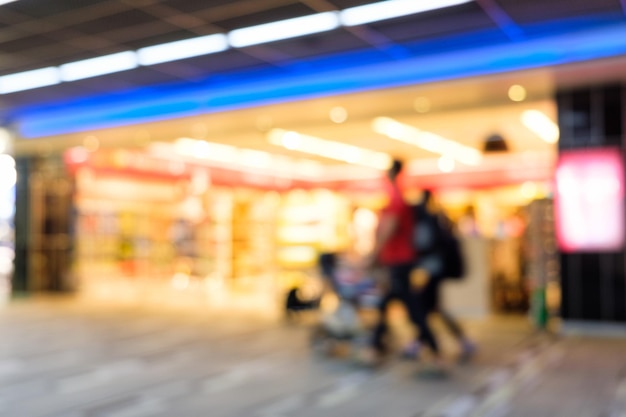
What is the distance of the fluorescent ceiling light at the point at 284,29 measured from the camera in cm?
627

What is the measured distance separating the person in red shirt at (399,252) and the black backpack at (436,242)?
1.30 ft

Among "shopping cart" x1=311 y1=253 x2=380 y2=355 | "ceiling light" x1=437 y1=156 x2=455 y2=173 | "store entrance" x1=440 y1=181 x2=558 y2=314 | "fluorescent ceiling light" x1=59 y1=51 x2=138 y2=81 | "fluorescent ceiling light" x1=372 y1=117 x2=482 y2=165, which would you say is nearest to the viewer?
"shopping cart" x1=311 y1=253 x2=380 y2=355

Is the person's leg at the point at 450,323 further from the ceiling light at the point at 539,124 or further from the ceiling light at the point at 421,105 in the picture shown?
the ceiling light at the point at 539,124

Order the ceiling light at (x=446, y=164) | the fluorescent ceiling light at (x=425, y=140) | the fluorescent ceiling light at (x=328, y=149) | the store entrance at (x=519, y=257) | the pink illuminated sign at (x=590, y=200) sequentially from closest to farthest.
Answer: the pink illuminated sign at (x=590, y=200) < the store entrance at (x=519, y=257) < the fluorescent ceiling light at (x=425, y=140) < the fluorescent ceiling light at (x=328, y=149) < the ceiling light at (x=446, y=164)

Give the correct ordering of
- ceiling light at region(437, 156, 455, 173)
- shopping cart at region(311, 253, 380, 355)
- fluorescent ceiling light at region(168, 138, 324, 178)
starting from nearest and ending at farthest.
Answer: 1. shopping cart at region(311, 253, 380, 355)
2. fluorescent ceiling light at region(168, 138, 324, 178)
3. ceiling light at region(437, 156, 455, 173)

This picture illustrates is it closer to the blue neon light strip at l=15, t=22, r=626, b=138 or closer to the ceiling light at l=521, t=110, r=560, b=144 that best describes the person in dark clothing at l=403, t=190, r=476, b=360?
Answer: the blue neon light strip at l=15, t=22, r=626, b=138

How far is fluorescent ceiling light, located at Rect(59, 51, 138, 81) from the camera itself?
24.6 ft

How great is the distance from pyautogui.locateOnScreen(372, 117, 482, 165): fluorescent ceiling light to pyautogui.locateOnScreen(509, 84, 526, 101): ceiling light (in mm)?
1901

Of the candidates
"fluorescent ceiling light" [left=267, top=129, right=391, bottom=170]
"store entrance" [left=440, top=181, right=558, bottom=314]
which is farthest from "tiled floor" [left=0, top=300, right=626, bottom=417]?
"fluorescent ceiling light" [left=267, top=129, right=391, bottom=170]

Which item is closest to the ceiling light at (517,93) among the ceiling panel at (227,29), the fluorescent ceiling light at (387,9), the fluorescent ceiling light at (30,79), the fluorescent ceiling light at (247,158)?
the ceiling panel at (227,29)

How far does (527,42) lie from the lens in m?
6.96

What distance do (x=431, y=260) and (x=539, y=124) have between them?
6.24 m

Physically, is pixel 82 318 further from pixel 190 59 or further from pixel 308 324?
pixel 190 59

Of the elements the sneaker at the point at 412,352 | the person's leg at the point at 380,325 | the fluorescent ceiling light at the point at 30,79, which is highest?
the fluorescent ceiling light at the point at 30,79
